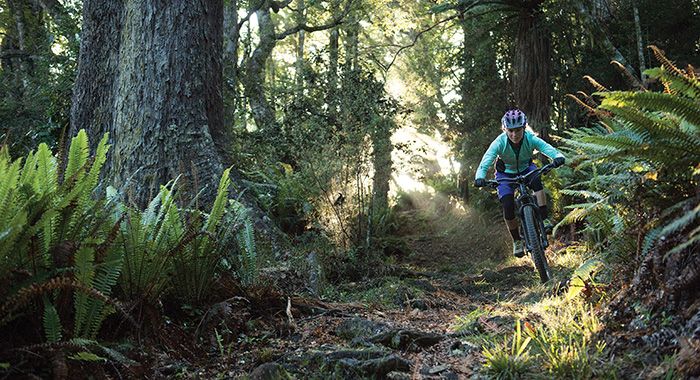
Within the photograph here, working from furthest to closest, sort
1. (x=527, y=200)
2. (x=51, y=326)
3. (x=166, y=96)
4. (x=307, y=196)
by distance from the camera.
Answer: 1. (x=307, y=196)
2. (x=527, y=200)
3. (x=166, y=96)
4. (x=51, y=326)

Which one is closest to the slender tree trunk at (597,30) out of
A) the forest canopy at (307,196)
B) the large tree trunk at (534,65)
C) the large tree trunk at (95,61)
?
the forest canopy at (307,196)

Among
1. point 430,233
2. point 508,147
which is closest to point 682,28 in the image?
point 508,147

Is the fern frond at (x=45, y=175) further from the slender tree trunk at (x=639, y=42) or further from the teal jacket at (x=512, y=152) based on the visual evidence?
the slender tree trunk at (x=639, y=42)

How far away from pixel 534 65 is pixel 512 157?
4.61 meters

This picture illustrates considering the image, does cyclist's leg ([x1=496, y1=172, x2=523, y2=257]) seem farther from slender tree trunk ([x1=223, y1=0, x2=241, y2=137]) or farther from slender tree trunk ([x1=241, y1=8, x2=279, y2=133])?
slender tree trunk ([x1=241, y1=8, x2=279, y2=133])

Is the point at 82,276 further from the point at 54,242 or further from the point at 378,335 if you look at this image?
the point at 378,335

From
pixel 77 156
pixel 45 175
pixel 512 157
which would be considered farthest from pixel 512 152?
pixel 45 175

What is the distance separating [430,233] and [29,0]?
12006 mm

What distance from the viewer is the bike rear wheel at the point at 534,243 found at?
609cm

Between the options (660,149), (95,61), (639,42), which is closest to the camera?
(660,149)

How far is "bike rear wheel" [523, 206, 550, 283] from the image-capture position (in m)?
6.09

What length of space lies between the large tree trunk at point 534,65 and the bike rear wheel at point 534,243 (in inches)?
172

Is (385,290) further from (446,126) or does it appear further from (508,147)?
(446,126)

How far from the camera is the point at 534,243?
619 cm
